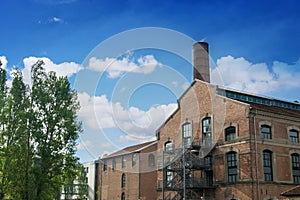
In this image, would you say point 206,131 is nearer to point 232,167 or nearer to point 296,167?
point 232,167

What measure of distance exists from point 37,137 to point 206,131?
16.0 metres

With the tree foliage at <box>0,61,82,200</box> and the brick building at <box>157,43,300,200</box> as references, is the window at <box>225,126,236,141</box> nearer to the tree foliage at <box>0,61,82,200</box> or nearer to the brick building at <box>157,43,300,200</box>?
the brick building at <box>157,43,300,200</box>

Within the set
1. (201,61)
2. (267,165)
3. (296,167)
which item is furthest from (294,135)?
(201,61)

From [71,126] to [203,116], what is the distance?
14255mm

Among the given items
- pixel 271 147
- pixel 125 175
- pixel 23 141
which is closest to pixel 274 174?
pixel 271 147

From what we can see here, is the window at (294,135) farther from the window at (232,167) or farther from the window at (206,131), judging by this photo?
the window at (206,131)

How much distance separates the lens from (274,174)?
31.0m

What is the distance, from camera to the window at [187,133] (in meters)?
36.8

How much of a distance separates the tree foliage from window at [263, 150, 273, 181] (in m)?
14.8

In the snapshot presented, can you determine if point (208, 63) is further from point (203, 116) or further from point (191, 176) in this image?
point (191, 176)

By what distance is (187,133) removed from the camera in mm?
37375

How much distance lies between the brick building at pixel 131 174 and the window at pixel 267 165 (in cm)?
1868

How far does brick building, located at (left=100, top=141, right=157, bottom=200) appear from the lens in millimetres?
47625

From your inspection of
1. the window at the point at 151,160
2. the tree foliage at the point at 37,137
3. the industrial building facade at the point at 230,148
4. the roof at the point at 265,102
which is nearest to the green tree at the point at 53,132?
the tree foliage at the point at 37,137
